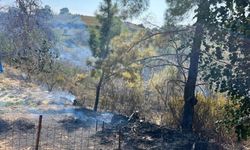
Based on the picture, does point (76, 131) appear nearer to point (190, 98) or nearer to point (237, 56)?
point (190, 98)

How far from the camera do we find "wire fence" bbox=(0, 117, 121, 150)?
977 cm

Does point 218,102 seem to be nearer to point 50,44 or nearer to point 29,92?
point 50,44

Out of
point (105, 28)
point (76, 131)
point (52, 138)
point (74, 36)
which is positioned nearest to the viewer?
point (52, 138)

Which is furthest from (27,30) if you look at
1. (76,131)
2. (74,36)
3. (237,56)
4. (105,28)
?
(74,36)

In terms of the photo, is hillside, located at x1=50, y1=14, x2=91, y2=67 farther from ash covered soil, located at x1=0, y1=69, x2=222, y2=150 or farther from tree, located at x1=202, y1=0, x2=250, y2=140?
tree, located at x1=202, y1=0, x2=250, y2=140

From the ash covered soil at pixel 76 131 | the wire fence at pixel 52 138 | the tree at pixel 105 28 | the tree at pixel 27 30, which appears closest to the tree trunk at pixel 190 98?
the ash covered soil at pixel 76 131

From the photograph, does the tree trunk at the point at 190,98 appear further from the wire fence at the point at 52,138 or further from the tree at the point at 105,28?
the tree at the point at 105,28

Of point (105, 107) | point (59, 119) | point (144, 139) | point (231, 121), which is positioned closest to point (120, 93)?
point (105, 107)

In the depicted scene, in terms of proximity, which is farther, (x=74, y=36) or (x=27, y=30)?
(x=74, y=36)

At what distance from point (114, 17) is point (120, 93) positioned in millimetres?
3908

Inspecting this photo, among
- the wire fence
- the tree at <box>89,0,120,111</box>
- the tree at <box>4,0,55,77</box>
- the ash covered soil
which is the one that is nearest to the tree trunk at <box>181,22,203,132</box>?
the ash covered soil

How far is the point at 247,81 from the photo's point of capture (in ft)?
20.9

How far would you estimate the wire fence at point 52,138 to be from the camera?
9.77 meters

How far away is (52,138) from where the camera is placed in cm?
1050
